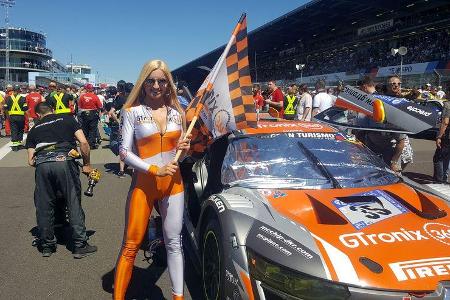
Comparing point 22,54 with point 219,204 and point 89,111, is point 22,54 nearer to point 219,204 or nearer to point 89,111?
point 89,111

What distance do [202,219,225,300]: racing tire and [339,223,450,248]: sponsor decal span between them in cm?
76

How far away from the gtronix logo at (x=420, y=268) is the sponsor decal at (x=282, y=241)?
1.43ft

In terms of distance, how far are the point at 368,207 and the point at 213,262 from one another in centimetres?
109

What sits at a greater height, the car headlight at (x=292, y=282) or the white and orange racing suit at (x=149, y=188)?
the white and orange racing suit at (x=149, y=188)

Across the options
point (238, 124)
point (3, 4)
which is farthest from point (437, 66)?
point (3, 4)

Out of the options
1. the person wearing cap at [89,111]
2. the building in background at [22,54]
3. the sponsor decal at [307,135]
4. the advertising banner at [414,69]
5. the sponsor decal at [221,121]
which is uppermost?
the building in background at [22,54]

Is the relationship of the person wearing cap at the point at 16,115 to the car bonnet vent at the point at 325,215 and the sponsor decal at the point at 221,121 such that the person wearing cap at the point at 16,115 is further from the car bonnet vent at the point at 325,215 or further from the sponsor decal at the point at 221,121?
the car bonnet vent at the point at 325,215

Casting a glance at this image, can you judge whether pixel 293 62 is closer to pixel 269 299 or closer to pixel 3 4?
pixel 3 4

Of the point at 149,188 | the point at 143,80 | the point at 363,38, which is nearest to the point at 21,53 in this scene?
the point at 363,38

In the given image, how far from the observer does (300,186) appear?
10.4 ft

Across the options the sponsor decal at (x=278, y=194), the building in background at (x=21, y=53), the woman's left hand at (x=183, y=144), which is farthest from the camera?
the building in background at (x=21, y=53)

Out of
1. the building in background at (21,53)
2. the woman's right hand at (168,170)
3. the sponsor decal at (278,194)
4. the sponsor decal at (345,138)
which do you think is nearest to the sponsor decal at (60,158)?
the woman's right hand at (168,170)

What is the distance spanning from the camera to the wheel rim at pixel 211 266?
2.77m

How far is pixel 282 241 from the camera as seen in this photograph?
2.39 metres
